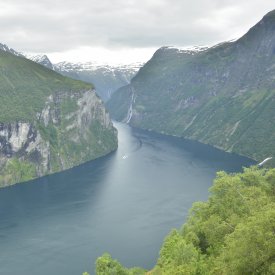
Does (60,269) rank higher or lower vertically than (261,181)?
lower

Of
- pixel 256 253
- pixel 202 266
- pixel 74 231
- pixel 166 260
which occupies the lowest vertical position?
pixel 74 231

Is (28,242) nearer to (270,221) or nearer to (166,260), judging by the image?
(166,260)

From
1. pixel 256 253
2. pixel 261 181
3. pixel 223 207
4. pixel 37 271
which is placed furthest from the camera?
pixel 37 271

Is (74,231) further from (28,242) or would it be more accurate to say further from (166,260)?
(166,260)

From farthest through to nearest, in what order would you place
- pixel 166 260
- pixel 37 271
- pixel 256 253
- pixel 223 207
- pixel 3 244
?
1. pixel 3 244
2. pixel 37 271
3. pixel 223 207
4. pixel 166 260
5. pixel 256 253

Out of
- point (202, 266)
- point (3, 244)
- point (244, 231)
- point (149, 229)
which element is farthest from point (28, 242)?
point (244, 231)

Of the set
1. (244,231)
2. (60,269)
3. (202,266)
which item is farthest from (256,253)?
(60,269)

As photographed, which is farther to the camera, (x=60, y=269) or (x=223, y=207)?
(x=60, y=269)
